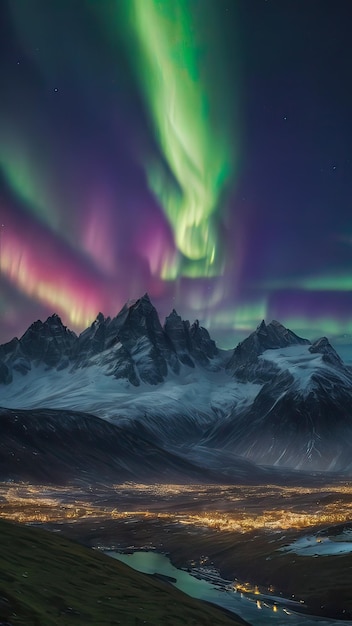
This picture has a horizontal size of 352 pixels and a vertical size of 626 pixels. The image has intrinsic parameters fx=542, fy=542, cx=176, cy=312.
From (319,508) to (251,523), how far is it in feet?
140

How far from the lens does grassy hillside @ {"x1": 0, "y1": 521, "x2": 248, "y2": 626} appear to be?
104 feet

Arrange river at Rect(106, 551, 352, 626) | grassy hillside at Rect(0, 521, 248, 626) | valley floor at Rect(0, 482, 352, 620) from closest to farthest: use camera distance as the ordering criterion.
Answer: grassy hillside at Rect(0, 521, 248, 626) < river at Rect(106, 551, 352, 626) < valley floor at Rect(0, 482, 352, 620)

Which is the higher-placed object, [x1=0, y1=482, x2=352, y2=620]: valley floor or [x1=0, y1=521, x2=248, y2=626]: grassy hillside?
[x1=0, y1=521, x2=248, y2=626]: grassy hillside

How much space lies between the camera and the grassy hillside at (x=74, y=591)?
31656mm

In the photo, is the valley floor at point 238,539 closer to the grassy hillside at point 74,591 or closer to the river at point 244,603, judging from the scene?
the river at point 244,603

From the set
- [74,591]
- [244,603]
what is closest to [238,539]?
[244,603]

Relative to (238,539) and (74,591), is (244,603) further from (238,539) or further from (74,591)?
(238,539)

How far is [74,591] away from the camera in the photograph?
39062 mm

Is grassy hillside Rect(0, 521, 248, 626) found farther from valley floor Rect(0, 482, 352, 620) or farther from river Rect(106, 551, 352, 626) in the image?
valley floor Rect(0, 482, 352, 620)

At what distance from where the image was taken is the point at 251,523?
134 m

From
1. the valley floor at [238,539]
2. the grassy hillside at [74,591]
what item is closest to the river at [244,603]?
the valley floor at [238,539]

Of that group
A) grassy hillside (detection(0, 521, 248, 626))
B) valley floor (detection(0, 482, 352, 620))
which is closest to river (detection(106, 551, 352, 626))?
valley floor (detection(0, 482, 352, 620))

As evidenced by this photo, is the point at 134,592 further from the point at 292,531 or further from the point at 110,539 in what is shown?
the point at 110,539

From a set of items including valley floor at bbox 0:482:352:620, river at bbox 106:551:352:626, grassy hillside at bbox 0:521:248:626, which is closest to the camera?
grassy hillside at bbox 0:521:248:626
